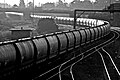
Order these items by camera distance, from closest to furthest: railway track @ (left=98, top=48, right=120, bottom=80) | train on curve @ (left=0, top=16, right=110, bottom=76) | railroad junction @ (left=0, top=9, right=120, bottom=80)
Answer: train on curve @ (left=0, top=16, right=110, bottom=76) → railroad junction @ (left=0, top=9, right=120, bottom=80) → railway track @ (left=98, top=48, right=120, bottom=80)

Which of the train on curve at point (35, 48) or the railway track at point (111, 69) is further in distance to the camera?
the railway track at point (111, 69)

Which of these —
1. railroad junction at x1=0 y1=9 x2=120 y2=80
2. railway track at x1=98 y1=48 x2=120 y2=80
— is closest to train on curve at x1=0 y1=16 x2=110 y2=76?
railroad junction at x1=0 y1=9 x2=120 y2=80

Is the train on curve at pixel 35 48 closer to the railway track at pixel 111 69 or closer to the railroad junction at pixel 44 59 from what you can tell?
the railroad junction at pixel 44 59

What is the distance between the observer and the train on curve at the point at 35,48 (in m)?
14.8

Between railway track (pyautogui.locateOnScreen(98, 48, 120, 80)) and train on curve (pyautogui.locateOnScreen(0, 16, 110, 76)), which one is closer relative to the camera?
train on curve (pyautogui.locateOnScreen(0, 16, 110, 76))

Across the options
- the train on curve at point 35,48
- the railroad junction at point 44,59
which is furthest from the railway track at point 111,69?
the train on curve at point 35,48

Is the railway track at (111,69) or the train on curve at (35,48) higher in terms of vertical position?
the train on curve at (35,48)

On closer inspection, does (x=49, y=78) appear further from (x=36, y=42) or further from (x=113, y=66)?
(x=113, y=66)

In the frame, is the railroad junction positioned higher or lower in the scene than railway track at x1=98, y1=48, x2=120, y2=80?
higher

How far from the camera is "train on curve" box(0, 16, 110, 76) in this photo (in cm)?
1480

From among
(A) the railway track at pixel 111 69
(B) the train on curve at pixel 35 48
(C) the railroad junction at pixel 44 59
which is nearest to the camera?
(B) the train on curve at pixel 35 48

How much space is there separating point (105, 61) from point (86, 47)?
10.1 metres

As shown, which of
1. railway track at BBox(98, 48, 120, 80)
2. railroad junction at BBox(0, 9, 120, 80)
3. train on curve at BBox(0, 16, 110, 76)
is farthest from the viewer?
railway track at BBox(98, 48, 120, 80)

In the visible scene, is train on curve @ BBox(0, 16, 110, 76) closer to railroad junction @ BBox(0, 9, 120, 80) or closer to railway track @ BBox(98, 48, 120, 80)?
railroad junction @ BBox(0, 9, 120, 80)
